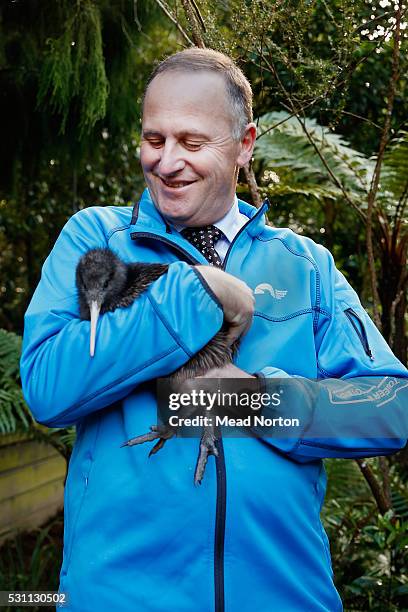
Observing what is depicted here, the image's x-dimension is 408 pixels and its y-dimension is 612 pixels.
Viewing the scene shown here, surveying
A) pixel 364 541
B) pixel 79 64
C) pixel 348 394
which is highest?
pixel 79 64

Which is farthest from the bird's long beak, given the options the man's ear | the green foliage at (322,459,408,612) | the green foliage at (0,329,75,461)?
the green foliage at (0,329,75,461)

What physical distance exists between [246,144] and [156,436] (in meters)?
0.81

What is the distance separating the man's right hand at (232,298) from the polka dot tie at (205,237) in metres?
0.24

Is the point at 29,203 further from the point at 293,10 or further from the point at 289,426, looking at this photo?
the point at 289,426

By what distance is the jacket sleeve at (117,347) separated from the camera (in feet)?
4.70

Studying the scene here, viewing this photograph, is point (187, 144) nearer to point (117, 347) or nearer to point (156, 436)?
point (117, 347)

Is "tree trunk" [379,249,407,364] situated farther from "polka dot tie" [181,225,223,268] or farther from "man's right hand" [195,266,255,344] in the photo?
"man's right hand" [195,266,255,344]

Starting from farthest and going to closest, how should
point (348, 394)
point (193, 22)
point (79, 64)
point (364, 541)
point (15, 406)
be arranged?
point (15, 406) < point (79, 64) < point (364, 541) < point (193, 22) < point (348, 394)

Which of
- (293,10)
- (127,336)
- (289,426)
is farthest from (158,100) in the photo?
(293,10)

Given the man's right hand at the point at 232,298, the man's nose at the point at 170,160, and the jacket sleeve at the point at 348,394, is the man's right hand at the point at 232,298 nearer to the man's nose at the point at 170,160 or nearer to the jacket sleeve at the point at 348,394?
the jacket sleeve at the point at 348,394

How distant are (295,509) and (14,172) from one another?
353cm

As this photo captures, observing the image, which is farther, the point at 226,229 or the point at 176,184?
the point at 226,229

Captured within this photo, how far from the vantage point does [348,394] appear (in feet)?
5.30

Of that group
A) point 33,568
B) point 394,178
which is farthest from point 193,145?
point 33,568
